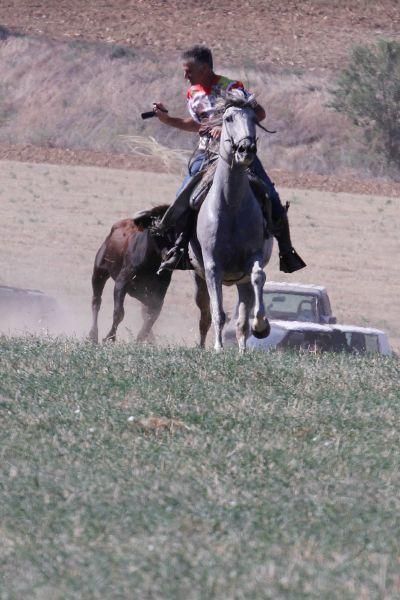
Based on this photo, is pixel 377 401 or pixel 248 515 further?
pixel 377 401

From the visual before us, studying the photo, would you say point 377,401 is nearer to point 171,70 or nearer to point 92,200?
point 92,200

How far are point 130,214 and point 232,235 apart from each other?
71.3ft

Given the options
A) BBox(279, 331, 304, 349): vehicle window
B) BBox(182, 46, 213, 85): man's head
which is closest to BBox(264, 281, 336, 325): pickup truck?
BBox(279, 331, 304, 349): vehicle window

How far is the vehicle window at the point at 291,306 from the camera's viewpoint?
21312 mm

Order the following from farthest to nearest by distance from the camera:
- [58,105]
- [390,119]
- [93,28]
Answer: [93,28], [58,105], [390,119]

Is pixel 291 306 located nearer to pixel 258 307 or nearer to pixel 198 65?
pixel 198 65

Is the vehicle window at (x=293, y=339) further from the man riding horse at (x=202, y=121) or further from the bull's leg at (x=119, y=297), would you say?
the man riding horse at (x=202, y=121)

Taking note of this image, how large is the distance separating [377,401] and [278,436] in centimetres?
123

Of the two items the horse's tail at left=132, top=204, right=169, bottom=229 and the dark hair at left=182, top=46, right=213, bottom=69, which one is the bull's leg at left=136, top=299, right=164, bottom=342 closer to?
the horse's tail at left=132, top=204, right=169, bottom=229

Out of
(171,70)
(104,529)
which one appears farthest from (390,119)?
(104,529)

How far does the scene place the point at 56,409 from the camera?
29.0 feet

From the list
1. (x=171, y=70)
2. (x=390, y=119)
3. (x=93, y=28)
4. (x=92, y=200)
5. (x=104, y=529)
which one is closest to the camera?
(x=104, y=529)

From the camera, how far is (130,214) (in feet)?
114

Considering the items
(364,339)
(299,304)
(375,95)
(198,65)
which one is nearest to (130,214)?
(299,304)
